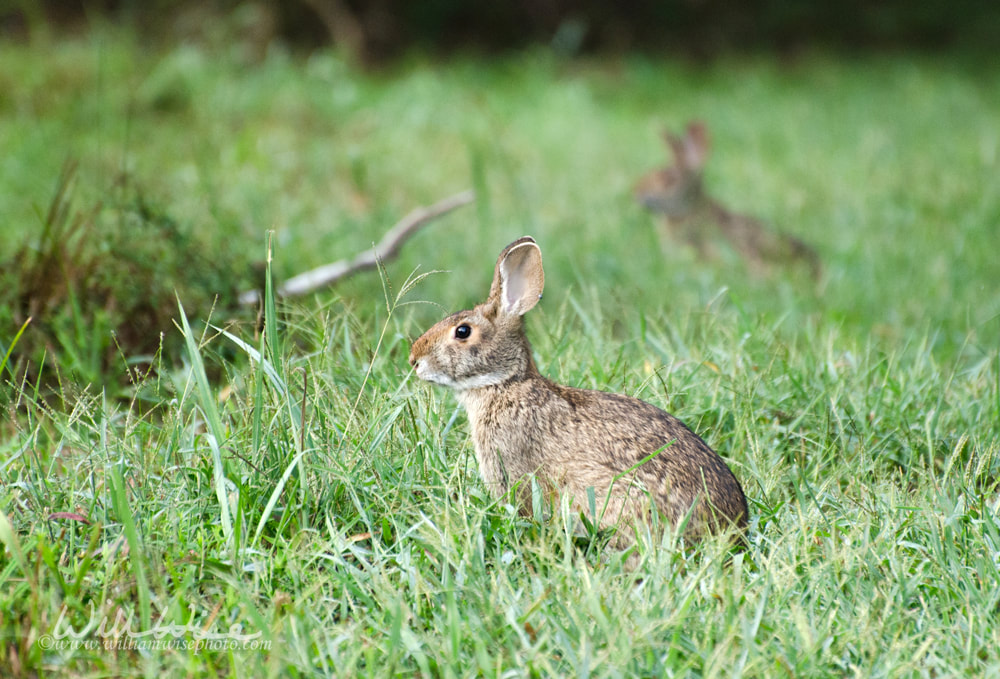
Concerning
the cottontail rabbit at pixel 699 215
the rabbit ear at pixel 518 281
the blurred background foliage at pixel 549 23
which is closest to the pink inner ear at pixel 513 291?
the rabbit ear at pixel 518 281

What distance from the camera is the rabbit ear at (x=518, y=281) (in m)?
2.93

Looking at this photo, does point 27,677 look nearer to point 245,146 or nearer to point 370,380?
point 370,380

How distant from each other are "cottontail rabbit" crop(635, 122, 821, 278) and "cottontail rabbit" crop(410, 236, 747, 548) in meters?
3.62

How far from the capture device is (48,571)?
7.67 feet

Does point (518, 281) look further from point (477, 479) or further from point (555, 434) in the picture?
point (477, 479)

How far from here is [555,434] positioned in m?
2.81

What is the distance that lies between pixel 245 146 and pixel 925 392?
5418 millimetres

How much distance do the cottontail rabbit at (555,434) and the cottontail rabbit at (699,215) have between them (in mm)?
3617

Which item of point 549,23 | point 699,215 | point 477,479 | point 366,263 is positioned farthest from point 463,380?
point 549,23

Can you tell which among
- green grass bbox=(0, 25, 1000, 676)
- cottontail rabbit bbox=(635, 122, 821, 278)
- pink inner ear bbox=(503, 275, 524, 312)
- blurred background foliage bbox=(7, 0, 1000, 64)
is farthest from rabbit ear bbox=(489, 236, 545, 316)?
blurred background foliage bbox=(7, 0, 1000, 64)

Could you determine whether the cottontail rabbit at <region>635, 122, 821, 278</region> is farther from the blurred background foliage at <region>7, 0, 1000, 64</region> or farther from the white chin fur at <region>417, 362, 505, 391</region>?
the blurred background foliage at <region>7, 0, 1000, 64</region>

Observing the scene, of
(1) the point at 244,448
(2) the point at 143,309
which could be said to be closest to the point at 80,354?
(2) the point at 143,309

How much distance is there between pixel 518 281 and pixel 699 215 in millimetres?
4498

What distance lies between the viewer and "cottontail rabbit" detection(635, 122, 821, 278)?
20.7 feet
